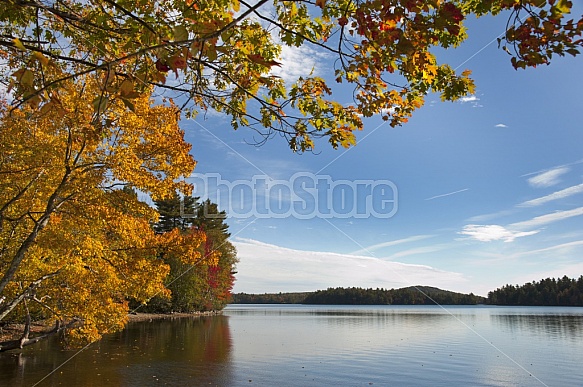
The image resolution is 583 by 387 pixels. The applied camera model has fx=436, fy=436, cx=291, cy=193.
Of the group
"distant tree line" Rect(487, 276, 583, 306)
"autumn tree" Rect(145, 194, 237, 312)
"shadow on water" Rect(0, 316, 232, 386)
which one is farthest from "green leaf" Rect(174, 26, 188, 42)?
"distant tree line" Rect(487, 276, 583, 306)

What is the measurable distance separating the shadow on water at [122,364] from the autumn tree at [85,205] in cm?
199

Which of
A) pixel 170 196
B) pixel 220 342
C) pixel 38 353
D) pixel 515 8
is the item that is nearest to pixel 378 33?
pixel 515 8

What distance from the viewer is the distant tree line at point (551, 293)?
140 meters

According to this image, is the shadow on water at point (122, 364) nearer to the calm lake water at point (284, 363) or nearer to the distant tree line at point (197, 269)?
the calm lake water at point (284, 363)

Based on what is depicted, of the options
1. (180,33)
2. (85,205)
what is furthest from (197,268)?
(180,33)

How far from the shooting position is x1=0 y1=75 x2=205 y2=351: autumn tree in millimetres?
11195

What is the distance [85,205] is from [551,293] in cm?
16033

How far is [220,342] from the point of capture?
2823cm

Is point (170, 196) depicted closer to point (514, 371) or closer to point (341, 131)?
point (341, 131)

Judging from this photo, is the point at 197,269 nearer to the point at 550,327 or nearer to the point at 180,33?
the point at 550,327

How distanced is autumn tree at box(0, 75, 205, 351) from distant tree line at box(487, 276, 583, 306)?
155 meters

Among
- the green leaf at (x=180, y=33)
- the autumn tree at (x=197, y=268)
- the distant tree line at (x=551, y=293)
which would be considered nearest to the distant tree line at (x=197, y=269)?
the autumn tree at (x=197, y=268)

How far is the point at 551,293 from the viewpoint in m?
141

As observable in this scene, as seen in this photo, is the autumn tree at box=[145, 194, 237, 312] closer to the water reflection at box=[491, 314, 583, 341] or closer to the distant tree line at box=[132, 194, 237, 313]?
the distant tree line at box=[132, 194, 237, 313]
